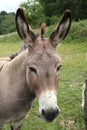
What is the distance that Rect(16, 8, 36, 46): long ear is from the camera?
12.4ft

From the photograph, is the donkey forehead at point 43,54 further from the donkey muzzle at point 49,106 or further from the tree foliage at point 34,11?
the tree foliage at point 34,11

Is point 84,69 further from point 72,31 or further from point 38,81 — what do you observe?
point 72,31

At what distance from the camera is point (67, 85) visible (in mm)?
8336

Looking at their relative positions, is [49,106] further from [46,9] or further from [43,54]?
[46,9]

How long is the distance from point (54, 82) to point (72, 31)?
18.8m

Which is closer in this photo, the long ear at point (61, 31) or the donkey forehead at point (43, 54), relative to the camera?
the donkey forehead at point (43, 54)

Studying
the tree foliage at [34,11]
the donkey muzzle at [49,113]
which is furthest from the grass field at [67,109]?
the tree foliage at [34,11]

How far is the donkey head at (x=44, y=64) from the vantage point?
134 inches

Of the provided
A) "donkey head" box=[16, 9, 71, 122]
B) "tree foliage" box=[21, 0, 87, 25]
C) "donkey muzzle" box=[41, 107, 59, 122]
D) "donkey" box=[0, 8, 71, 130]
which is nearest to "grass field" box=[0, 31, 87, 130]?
"donkey" box=[0, 8, 71, 130]

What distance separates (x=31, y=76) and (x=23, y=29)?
0.53 m

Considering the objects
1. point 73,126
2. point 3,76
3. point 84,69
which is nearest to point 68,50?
point 84,69

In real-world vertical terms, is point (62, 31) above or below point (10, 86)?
above

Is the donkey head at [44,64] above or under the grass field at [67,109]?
above

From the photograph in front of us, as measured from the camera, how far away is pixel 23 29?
3.81 metres
